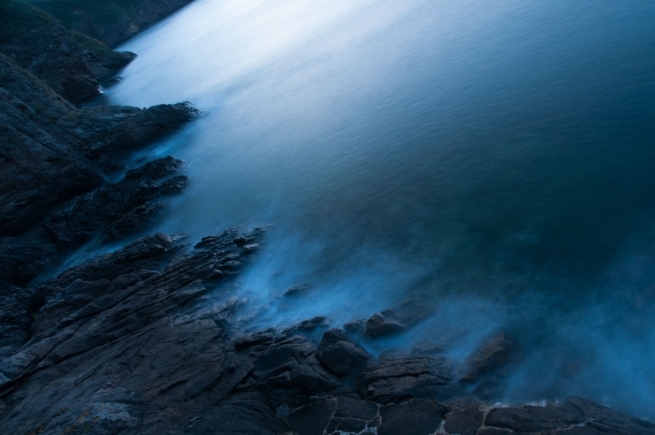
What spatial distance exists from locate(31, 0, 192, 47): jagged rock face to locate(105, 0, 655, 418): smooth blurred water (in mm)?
57111

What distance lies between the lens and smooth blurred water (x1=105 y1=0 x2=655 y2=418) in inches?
540

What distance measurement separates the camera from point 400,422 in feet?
36.6

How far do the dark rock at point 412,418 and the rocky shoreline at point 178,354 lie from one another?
1.1 inches

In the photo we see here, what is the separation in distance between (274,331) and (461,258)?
6.78 m

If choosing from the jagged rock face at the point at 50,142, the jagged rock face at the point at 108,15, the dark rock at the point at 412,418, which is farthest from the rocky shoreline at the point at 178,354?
the jagged rock face at the point at 108,15

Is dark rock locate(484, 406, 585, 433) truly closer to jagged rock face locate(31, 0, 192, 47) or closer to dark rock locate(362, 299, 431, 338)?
dark rock locate(362, 299, 431, 338)

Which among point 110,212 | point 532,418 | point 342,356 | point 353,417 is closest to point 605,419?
point 532,418

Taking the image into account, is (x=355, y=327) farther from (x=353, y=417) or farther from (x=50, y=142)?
(x=50, y=142)

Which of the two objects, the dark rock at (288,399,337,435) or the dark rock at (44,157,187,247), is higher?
the dark rock at (44,157,187,247)

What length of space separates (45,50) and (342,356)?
2070 inches

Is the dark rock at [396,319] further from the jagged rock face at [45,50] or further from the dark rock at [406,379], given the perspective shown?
the jagged rock face at [45,50]

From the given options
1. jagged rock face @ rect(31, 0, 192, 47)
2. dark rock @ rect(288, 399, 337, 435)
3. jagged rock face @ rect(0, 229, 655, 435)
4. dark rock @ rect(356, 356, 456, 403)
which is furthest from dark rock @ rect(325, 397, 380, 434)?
jagged rock face @ rect(31, 0, 192, 47)

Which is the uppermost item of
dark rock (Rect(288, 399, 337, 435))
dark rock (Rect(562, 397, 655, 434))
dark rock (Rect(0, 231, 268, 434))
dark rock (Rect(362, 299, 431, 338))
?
dark rock (Rect(0, 231, 268, 434))

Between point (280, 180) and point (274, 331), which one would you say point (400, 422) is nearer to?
point (274, 331)
